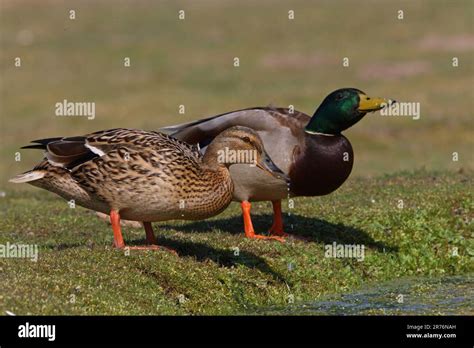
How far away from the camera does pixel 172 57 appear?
40.7 metres

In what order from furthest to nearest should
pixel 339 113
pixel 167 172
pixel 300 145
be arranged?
pixel 339 113
pixel 300 145
pixel 167 172

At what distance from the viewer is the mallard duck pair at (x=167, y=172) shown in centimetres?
1021

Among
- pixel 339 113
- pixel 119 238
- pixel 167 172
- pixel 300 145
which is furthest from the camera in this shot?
pixel 339 113

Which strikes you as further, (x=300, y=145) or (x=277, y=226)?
(x=277, y=226)

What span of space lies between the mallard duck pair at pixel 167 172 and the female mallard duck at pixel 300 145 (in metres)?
0.01

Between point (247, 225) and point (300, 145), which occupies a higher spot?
point (300, 145)

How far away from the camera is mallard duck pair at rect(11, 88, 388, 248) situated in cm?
1021

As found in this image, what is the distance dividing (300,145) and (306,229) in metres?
1.40

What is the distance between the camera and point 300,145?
12.3 meters

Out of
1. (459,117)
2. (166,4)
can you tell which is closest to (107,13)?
(166,4)

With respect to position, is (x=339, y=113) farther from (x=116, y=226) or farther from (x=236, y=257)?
(x=116, y=226)

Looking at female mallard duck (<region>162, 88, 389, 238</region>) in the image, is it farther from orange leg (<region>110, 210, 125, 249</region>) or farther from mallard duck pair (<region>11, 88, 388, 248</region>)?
orange leg (<region>110, 210, 125, 249</region>)

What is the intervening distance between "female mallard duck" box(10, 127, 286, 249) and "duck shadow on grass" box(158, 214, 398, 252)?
2.21m

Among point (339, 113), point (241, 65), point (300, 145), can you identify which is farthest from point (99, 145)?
point (241, 65)
